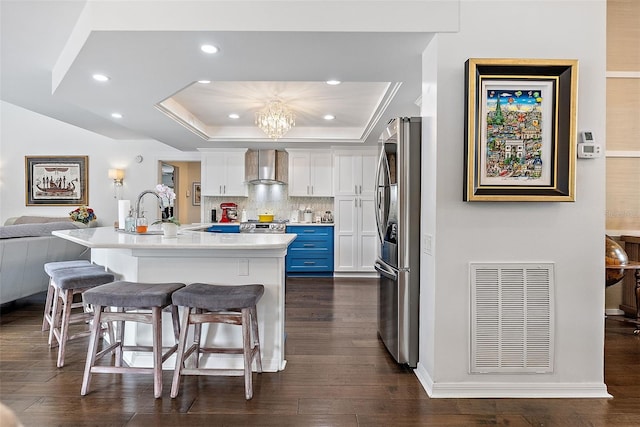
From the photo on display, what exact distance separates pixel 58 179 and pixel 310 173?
15.1ft

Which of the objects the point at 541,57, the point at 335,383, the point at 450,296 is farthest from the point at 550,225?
the point at 335,383

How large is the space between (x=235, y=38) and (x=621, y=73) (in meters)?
3.85

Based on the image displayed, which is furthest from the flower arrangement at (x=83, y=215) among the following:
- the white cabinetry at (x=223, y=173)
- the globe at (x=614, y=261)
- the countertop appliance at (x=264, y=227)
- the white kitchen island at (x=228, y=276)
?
the globe at (x=614, y=261)

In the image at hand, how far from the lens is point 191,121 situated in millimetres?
5043

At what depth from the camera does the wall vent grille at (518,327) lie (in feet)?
7.27

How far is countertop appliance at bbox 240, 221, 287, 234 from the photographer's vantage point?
6027 mm

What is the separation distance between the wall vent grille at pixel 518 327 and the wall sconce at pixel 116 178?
6268 mm

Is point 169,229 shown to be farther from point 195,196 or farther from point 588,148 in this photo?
point 195,196

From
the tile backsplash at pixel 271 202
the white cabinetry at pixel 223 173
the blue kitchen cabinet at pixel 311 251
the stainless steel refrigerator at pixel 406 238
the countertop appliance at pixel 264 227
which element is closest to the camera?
the stainless steel refrigerator at pixel 406 238

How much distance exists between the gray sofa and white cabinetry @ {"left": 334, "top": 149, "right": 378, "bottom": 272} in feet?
12.6

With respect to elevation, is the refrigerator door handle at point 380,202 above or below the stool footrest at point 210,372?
above

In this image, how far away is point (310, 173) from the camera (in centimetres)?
647

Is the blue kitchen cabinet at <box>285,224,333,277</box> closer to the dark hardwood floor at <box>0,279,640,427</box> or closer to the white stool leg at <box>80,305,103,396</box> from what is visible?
the dark hardwood floor at <box>0,279,640,427</box>

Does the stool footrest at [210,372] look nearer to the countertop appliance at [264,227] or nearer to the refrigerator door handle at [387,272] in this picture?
A: the refrigerator door handle at [387,272]
